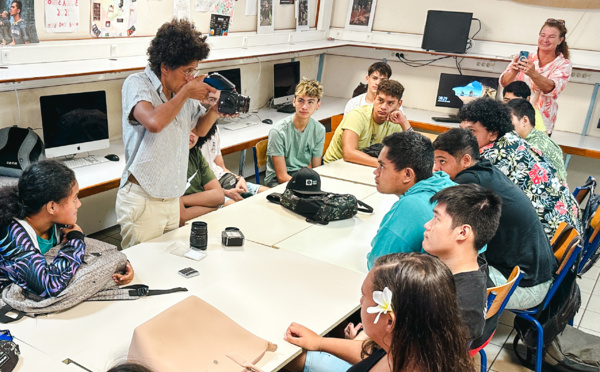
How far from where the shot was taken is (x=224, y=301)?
211 centimetres

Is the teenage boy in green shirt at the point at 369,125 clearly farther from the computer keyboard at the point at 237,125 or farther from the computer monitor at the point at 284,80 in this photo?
the computer monitor at the point at 284,80

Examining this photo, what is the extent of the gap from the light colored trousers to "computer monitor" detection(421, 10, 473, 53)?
4264mm

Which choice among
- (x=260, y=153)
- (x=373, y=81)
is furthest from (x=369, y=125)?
(x=260, y=153)

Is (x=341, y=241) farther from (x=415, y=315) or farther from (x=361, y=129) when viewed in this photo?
(x=361, y=129)

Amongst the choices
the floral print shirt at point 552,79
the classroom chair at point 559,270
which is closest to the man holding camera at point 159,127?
the classroom chair at point 559,270

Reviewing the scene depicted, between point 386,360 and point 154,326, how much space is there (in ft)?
2.34

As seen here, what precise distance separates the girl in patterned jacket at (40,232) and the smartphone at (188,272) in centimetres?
21

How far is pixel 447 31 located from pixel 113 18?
3614mm

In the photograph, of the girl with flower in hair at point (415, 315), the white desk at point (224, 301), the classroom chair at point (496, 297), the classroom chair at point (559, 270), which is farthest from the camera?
the classroom chair at point (559, 270)

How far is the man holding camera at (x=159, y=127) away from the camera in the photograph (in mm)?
2414

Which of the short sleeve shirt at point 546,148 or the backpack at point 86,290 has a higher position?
the short sleeve shirt at point 546,148

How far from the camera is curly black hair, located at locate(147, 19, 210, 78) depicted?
2.43 m

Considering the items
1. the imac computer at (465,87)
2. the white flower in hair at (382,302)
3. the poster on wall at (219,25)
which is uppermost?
the poster on wall at (219,25)

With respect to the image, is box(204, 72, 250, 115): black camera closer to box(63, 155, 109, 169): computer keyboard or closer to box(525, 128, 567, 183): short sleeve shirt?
box(63, 155, 109, 169): computer keyboard
